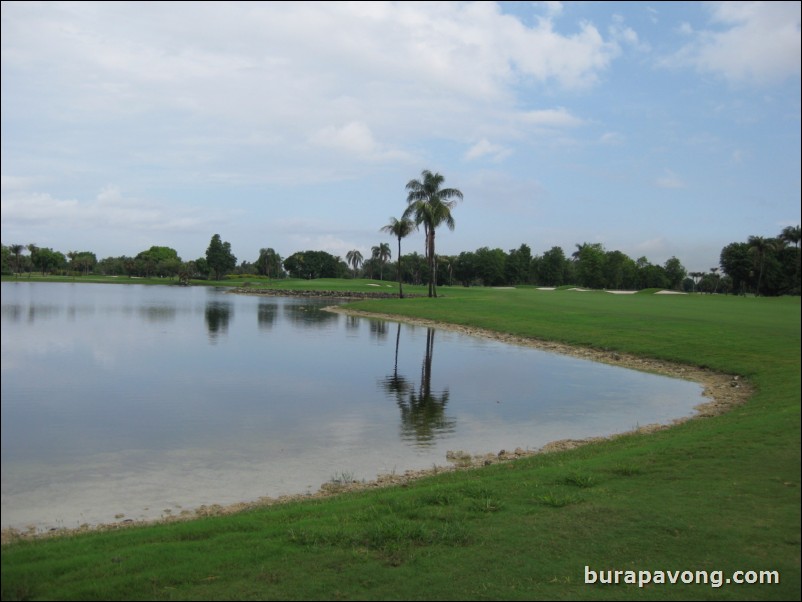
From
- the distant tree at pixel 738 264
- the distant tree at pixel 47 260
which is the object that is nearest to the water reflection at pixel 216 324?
the distant tree at pixel 47 260

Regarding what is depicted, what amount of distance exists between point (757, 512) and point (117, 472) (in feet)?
32.0

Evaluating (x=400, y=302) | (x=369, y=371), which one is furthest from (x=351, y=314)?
(x=369, y=371)

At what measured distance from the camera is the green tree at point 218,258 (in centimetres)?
18050

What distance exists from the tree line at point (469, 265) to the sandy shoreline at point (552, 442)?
4056 millimetres

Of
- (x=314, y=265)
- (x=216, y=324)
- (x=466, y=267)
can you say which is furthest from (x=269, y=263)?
(x=216, y=324)

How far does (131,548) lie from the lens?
22.2ft

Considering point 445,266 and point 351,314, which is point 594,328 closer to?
point 351,314

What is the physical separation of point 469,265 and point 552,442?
13948cm

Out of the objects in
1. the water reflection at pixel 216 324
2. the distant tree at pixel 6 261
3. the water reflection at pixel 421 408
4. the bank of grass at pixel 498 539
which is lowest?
the water reflection at pixel 421 408

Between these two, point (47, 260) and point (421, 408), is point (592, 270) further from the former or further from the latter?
point (47, 260)

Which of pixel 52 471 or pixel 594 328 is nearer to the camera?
pixel 52 471

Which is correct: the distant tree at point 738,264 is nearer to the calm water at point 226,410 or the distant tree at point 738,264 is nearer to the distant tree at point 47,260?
the calm water at point 226,410

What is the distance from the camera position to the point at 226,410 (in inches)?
650

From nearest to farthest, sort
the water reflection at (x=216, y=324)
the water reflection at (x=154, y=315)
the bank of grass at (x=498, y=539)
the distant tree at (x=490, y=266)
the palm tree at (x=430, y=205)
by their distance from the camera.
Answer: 1. the bank of grass at (x=498, y=539)
2. the water reflection at (x=154, y=315)
3. the water reflection at (x=216, y=324)
4. the palm tree at (x=430, y=205)
5. the distant tree at (x=490, y=266)
